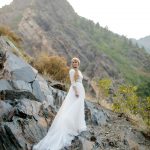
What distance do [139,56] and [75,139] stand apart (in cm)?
8358

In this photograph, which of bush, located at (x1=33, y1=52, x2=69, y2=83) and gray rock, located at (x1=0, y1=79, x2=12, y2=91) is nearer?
gray rock, located at (x1=0, y1=79, x2=12, y2=91)

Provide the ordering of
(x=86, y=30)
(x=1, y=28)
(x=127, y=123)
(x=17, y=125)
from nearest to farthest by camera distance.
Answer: (x=17, y=125) < (x=127, y=123) < (x=1, y=28) < (x=86, y=30)

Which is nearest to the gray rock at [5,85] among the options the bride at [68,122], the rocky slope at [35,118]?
the rocky slope at [35,118]

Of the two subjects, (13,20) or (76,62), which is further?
(13,20)

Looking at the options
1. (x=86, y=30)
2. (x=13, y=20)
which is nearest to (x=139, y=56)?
Answer: (x=86, y=30)

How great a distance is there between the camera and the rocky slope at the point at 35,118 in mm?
9672

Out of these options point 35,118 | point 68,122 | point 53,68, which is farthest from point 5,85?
point 53,68

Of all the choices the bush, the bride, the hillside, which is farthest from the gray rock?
the hillside

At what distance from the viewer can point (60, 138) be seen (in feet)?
32.4

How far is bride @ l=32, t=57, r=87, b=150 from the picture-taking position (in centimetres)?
968

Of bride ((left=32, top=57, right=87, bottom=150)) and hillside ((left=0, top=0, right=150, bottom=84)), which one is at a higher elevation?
hillside ((left=0, top=0, right=150, bottom=84))

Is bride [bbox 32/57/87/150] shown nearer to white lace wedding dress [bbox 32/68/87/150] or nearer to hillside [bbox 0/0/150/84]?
white lace wedding dress [bbox 32/68/87/150]

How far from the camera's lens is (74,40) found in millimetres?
78500

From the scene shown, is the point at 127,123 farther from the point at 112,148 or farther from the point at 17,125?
the point at 17,125
